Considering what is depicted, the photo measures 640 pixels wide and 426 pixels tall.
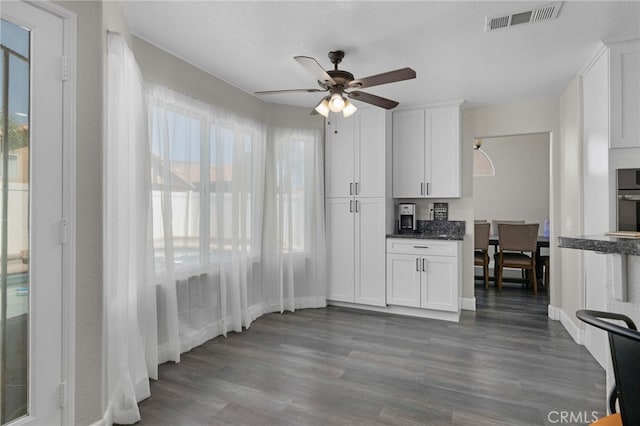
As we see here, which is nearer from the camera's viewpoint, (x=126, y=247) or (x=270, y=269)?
(x=126, y=247)

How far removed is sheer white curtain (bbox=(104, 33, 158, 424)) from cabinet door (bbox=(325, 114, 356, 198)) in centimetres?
259

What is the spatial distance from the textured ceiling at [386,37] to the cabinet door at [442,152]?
67 centimetres

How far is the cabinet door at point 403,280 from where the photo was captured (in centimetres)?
415

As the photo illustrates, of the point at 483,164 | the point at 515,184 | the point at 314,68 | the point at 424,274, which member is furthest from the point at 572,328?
the point at 483,164

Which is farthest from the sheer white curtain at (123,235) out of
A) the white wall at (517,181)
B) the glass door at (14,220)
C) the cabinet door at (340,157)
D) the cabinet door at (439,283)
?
the white wall at (517,181)

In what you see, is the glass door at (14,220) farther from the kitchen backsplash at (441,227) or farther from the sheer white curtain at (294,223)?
the kitchen backsplash at (441,227)

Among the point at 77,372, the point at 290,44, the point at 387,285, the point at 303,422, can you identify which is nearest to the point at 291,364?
the point at 303,422

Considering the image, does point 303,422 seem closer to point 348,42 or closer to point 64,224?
point 64,224

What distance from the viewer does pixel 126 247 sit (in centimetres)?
214

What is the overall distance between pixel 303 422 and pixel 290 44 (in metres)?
2.72

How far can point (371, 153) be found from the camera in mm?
4352

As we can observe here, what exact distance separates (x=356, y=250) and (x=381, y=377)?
77.9 inches

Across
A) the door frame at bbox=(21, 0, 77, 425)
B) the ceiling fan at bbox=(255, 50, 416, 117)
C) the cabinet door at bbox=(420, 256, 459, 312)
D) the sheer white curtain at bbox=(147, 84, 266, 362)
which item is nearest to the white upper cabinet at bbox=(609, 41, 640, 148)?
the ceiling fan at bbox=(255, 50, 416, 117)

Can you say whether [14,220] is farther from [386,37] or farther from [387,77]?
[386,37]
